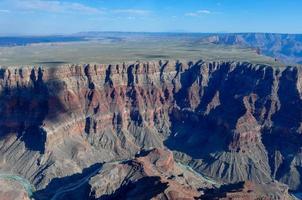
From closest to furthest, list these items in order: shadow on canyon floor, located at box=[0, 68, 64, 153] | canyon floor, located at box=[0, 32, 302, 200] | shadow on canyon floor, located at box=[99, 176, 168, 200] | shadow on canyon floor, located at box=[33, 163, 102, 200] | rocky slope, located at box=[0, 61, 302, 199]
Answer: shadow on canyon floor, located at box=[99, 176, 168, 200] → shadow on canyon floor, located at box=[33, 163, 102, 200] → canyon floor, located at box=[0, 32, 302, 200] → rocky slope, located at box=[0, 61, 302, 199] → shadow on canyon floor, located at box=[0, 68, 64, 153]

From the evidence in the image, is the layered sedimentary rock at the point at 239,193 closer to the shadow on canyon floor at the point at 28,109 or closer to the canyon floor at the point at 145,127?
the canyon floor at the point at 145,127

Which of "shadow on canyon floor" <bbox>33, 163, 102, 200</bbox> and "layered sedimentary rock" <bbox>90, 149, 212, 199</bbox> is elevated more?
"layered sedimentary rock" <bbox>90, 149, 212, 199</bbox>

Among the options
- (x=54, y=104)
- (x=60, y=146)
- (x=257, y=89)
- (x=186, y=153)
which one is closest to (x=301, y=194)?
(x=186, y=153)

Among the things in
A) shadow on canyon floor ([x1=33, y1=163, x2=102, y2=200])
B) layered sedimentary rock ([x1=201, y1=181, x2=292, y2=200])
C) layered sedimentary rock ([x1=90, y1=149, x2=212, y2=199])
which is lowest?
shadow on canyon floor ([x1=33, y1=163, x2=102, y2=200])

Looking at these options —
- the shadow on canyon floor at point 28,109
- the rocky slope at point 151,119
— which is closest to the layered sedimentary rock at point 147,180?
the rocky slope at point 151,119

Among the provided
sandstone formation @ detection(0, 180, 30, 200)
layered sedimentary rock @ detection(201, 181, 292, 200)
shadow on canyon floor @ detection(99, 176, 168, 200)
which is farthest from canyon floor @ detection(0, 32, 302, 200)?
layered sedimentary rock @ detection(201, 181, 292, 200)

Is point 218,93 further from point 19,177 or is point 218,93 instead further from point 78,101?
point 19,177

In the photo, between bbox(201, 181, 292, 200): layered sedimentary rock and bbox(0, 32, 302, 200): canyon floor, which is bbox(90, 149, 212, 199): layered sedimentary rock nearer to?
bbox(0, 32, 302, 200): canyon floor
